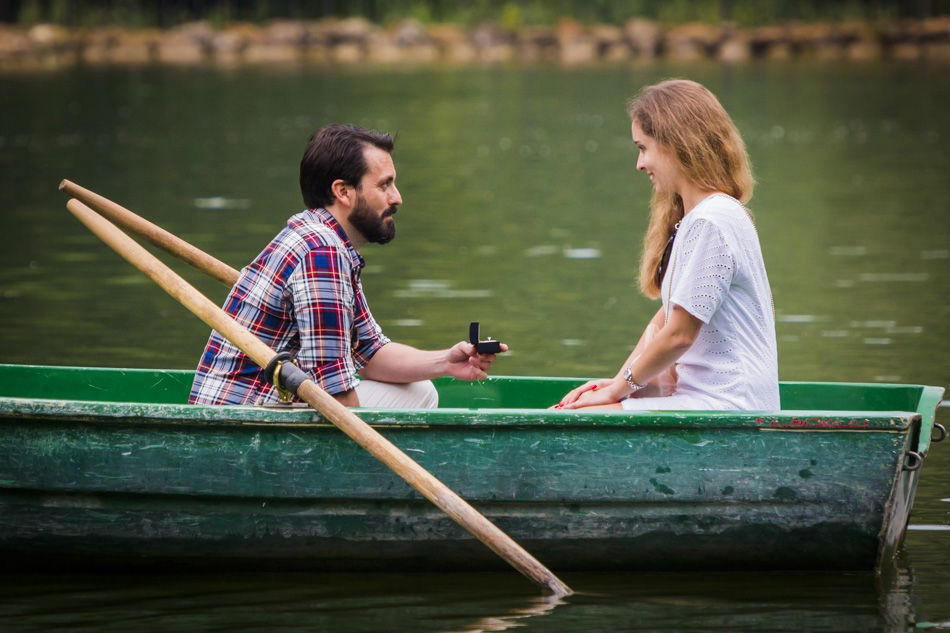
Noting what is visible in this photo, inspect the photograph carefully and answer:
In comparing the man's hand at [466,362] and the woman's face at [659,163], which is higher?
the woman's face at [659,163]

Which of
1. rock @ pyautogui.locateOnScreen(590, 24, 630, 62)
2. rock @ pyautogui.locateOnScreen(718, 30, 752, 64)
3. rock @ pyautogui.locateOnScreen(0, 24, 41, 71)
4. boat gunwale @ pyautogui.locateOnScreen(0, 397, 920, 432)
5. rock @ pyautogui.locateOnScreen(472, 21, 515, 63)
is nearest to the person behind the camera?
boat gunwale @ pyautogui.locateOnScreen(0, 397, 920, 432)

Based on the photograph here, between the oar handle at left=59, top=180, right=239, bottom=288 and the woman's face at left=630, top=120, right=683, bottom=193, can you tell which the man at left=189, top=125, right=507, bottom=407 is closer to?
the oar handle at left=59, top=180, right=239, bottom=288

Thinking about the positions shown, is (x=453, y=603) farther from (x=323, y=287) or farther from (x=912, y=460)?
(x=912, y=460)

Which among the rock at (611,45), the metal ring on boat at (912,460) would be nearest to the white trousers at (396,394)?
the metal ring on boat at (912,460)

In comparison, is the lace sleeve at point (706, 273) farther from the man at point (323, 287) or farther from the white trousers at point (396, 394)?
the white trousers at point (396, 394)

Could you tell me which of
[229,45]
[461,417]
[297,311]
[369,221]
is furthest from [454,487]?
[229,45]

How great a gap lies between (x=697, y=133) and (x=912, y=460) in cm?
134

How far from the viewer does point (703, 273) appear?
554 cm

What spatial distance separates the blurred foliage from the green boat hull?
1920 inches

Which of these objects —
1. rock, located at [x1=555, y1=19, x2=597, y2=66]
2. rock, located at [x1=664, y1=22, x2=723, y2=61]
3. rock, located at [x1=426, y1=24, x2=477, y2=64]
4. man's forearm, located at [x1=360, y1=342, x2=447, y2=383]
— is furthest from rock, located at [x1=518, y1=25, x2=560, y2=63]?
man's forearm, located at [x1=360, y1=342, x2=447, y2=383]

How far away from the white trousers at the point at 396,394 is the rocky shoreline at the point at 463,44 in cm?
4079

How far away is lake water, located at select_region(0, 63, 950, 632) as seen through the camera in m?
5.63

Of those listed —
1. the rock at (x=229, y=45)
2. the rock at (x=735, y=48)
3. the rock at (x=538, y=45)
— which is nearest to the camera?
the rock at (x=735, y=48)

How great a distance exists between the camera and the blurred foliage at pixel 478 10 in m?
54.1
